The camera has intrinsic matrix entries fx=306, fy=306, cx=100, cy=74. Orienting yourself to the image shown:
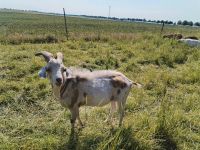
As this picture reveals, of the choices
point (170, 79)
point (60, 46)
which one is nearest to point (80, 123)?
point (170, 79)

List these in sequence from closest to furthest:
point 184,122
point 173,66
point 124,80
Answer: point 124,80, point 184,122, point 173,66

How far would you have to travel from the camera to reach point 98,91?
5199 millimetres

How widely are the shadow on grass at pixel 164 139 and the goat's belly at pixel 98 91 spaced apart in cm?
108

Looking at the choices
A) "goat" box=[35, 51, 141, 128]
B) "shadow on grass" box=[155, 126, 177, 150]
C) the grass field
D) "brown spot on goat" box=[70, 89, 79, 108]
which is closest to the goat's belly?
"goat" box=[35, 51, 141, 128]

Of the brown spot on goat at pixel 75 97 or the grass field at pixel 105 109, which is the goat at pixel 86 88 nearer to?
the brown spot on goat at pixel 75 97

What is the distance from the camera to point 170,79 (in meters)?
8.85

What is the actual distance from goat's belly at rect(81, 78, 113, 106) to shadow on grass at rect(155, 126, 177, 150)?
3.53ft

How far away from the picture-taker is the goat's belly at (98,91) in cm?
519

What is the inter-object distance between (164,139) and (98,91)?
1387mm

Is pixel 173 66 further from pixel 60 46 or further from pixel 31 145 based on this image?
pixel 31 145

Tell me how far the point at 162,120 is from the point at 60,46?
7.99 meters

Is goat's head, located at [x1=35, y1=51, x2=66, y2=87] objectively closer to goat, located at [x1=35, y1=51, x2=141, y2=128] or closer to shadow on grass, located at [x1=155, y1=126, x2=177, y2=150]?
goat, located at [x1=35, y1=51, x2=141, y2=128]

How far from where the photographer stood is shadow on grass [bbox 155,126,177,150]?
5.11m

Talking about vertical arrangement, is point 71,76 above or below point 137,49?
above
